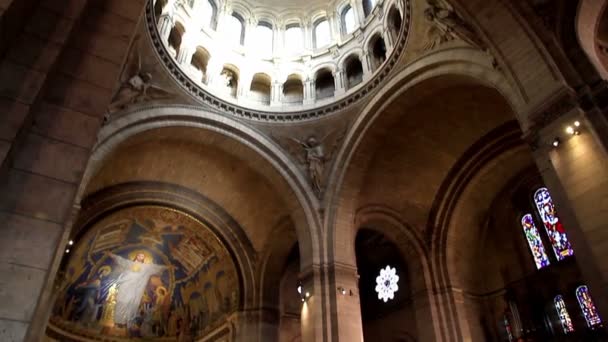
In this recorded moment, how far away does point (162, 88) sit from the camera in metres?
13.0

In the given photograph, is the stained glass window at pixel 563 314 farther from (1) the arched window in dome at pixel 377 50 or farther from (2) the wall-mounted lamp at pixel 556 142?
(1) the arched window in dome at pixel 377 50

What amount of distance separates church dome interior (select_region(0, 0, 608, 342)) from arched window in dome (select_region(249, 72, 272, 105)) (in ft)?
0.43

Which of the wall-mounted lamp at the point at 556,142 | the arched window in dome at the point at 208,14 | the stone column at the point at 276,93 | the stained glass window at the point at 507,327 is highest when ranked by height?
the arched window in dome at the point at 208,14

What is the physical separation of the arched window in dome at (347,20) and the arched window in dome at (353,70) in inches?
57.1

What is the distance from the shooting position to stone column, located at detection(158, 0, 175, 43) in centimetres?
1303

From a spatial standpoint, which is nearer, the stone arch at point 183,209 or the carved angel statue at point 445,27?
the carved angel statue at point 445,27

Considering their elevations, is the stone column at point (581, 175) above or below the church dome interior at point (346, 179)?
below

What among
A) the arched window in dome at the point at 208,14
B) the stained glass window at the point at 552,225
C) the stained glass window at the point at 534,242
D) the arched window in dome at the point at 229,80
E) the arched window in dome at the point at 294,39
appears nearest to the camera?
the stained glass window at the point at 552,225

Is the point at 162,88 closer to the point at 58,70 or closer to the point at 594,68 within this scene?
the point at 58,70

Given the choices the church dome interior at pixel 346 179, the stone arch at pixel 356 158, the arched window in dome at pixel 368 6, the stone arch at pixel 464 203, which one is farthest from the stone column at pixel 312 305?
the arched window in dome at pixel 368 6

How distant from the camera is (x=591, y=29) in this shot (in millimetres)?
8062

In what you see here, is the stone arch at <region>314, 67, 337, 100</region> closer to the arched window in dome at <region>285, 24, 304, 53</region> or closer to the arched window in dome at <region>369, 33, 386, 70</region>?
the arched window in dome at <region>285, 24, 304, 53</region>

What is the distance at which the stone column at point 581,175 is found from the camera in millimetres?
6250

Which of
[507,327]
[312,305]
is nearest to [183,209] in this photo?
[312,305]
